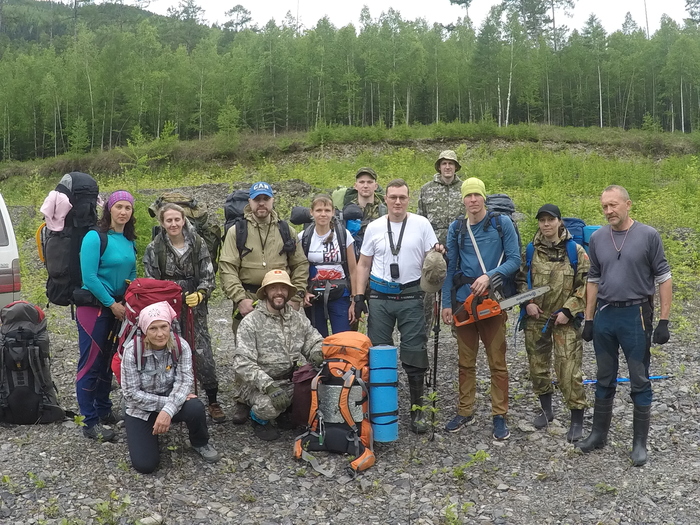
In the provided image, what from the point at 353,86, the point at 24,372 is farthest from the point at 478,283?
the point at 353,86

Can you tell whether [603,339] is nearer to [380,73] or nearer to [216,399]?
[216,399]

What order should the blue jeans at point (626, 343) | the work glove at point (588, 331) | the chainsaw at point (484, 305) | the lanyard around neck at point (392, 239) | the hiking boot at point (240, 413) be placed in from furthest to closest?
the hiking boot at point (240, 413)
the lanyard around neck at point (392, 239)
the chainsaw at point (484, 305)
the work glove at point (588, 331)
the blue jeans at point (626, 343)

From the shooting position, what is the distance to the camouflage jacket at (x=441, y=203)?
7.14 metres

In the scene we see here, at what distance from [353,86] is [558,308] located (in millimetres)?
42445

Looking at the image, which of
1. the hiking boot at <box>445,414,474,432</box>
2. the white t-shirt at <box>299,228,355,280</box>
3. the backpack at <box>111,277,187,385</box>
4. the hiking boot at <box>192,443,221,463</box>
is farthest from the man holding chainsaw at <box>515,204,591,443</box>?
the backpack at <box>111,277,187,385</box>

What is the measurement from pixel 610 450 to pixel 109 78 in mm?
50638

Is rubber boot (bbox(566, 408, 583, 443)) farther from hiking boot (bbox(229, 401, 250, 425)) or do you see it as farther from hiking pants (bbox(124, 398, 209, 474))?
hiking pants (bbox(124, 398, 209, 474))

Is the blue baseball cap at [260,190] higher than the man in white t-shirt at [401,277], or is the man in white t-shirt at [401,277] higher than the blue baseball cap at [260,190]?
the blue baseball cap at [260,190]

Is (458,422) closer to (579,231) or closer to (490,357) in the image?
(490,357)

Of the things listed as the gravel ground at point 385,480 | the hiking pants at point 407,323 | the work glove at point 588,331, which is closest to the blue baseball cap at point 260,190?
the hiking pants at point 407,323

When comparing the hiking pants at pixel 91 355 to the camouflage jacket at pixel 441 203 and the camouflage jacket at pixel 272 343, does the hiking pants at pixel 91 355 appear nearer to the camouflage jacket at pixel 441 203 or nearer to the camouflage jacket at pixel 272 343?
the camouflage jacket at pixel 272 343

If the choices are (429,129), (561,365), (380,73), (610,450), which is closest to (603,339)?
(561,365)

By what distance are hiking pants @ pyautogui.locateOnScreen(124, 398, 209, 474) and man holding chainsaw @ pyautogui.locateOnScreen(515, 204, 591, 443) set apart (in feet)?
10.4

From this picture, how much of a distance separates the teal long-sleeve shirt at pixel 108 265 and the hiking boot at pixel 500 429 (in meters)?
3.71
